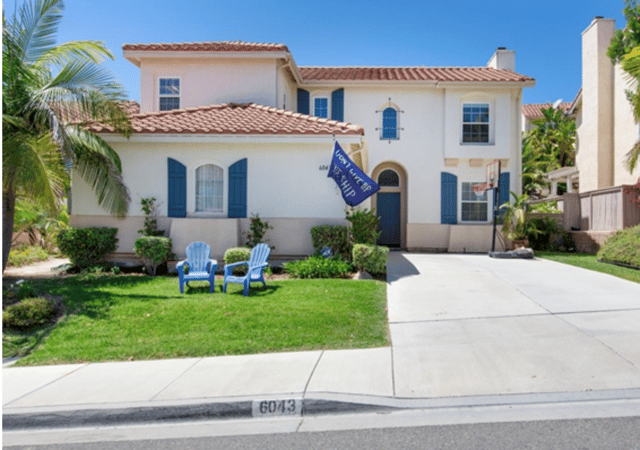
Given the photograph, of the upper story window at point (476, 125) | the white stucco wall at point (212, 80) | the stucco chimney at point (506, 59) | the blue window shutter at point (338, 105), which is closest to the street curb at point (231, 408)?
the white stucco wall at point (212, 80)

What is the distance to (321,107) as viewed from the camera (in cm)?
1908

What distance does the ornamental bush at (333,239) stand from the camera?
12.4 metres

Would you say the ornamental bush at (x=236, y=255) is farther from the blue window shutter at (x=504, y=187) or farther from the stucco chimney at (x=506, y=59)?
the stucco chimney at (x=506, y=59)

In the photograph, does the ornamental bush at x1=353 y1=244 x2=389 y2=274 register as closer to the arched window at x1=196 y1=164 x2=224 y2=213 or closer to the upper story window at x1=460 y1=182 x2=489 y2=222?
the arched window at x1=196 y1=164 x2=224 y2=213

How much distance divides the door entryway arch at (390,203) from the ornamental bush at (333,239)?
22.9 ft

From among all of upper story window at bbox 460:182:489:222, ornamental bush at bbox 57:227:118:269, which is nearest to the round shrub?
ornamental bush at bbox 57:227:118:269

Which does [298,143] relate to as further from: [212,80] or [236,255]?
[212,80]

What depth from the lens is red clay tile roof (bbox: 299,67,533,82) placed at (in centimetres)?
1833

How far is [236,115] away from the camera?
571 inches

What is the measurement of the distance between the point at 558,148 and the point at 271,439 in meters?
32.1

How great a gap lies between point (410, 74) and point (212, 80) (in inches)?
296

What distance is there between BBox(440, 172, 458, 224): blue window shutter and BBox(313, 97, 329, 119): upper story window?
4925 millimetres

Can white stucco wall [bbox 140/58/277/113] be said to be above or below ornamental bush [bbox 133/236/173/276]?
above

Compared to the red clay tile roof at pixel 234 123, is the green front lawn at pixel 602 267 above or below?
below
